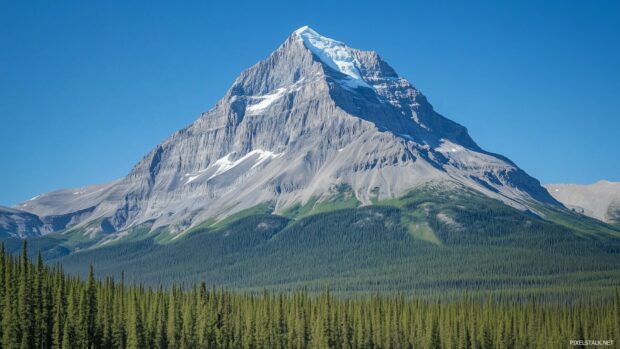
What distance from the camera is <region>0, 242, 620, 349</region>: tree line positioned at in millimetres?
140125

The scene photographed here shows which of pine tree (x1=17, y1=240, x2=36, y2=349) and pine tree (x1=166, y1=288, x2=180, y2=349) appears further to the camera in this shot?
pine tree (x1=166, y1=288, x2=180, y2=349)

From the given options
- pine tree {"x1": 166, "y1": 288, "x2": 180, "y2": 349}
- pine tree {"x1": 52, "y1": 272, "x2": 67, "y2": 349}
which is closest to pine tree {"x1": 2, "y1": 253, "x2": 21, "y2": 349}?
pine tree {"x1": 52, "y1": 272, "x2": 67, "y2": 349}

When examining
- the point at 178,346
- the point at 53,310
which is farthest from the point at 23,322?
the point at 178,346

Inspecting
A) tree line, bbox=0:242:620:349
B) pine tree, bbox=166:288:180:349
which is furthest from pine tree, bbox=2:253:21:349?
pine tree, bbox=166:288:180:349

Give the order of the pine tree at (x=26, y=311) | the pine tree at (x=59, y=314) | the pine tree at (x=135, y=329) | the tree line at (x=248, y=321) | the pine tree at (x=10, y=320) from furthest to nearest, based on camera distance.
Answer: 1. the pine tree at (x=135, y=329)
2. the tree line at (x=248, y=321)
3. the pine tree at (x=59, y=314)
4. the pine tree at (x=26, y=311)
5. the pine tree at (x=10, y=320)

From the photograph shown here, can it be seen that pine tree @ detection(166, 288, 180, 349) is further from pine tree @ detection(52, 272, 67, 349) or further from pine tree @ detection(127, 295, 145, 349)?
pine tree @ detection(52, 272, 67, 349)

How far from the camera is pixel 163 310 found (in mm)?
166000

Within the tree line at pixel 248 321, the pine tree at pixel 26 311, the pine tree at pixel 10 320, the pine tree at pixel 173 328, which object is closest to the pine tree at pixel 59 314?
the tree line at pixel 248 321

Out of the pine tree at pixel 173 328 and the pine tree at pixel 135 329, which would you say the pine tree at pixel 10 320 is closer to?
the pine tree at pixel 135 329

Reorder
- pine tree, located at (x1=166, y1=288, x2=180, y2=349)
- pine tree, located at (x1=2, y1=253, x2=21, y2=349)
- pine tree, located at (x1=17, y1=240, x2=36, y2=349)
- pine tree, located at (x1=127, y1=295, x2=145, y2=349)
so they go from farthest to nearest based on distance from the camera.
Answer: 1. pine tree, located at (x1=166, y1=288, x2=180, y2=349)
2. pine tree, located at (x1=127, y1=295, x2=145, y2=349)
3. pine tree, located at (x1=17, y1=240, x2=36, y2=349)
4. pine tree, located at (x1=2, y1=253, x2=21, y2=349)

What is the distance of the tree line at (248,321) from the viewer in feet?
460

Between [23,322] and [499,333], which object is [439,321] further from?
[23,322]

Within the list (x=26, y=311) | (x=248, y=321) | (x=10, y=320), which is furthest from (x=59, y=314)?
(x=248, y=321)

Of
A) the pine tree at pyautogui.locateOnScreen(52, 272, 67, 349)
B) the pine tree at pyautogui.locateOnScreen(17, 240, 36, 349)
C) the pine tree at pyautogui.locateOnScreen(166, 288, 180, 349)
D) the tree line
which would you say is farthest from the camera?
the pine tree at pyautogui.locateOnScreen(166, 288, 180, 349)
